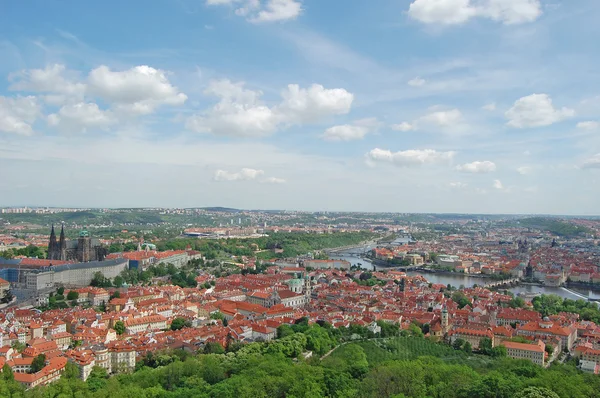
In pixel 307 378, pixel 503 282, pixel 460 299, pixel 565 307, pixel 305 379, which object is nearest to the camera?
pixel 305 379

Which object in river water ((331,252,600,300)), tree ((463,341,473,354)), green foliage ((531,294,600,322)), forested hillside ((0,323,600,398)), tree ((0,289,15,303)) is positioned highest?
forested hillside ((0,323,600,398))

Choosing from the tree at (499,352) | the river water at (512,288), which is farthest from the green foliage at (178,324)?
the river water at (512,288)

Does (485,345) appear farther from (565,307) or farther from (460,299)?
(565,307)

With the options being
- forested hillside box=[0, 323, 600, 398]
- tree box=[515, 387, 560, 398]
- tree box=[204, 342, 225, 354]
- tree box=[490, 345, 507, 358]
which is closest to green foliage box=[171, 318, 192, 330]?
tree box=[204, 342, 225, 354]

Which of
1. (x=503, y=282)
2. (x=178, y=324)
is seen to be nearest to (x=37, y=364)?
(x=178, y=324)

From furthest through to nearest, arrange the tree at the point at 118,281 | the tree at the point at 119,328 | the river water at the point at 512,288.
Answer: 1. the river water at the point at 512,288
2. the tree at the point at 118,281
3. the tree at the point at 119,328

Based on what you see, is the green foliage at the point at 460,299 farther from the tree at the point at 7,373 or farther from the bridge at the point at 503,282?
the tree at the point at 7,373

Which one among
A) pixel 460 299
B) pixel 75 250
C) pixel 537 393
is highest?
pixel 75 250

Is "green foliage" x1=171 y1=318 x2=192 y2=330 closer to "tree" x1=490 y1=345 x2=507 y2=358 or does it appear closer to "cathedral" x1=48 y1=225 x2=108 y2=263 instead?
"tree" x1=490 y1=345 x2=507 y2=358

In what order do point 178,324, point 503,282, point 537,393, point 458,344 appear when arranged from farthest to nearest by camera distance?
point 503,282 → point 178,324 → point 458,344 → point 537,393
